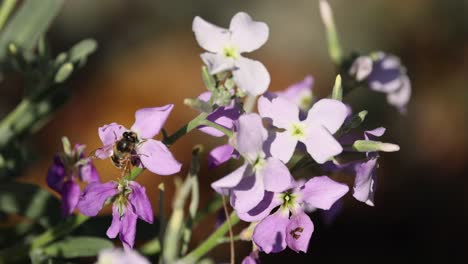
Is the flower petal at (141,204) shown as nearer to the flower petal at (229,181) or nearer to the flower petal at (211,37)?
the flower petal at (229,181)

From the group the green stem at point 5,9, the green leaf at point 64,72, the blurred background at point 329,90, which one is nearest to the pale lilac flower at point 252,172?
the green leaf at point 64,72

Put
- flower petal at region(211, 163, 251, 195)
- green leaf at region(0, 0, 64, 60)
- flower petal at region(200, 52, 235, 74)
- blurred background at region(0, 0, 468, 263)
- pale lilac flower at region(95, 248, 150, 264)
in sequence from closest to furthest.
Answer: pale lilac flower at region(95, 248, 150, 264), flower petal at region(211, 163, 251, 195), flower petal at region(200, 52, 235, 74), green leaf at region(0, 0, 64, 60), blurred background at region(0, 0, 468, 263)

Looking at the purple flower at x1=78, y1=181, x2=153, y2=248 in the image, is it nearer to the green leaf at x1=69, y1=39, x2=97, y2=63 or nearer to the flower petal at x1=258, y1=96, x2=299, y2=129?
the flower petal at x1=258, y1=96, x2=299, y2=129

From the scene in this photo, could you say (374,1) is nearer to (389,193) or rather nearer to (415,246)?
(389,193)

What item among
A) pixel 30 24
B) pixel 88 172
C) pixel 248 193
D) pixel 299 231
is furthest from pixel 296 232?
pixel 30 24

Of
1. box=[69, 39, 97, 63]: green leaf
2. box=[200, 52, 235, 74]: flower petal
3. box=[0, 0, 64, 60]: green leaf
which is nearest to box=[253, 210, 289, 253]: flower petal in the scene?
box=[200, 52, 235, 74]: flower petal

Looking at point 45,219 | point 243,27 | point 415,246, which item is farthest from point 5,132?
point 415,246
